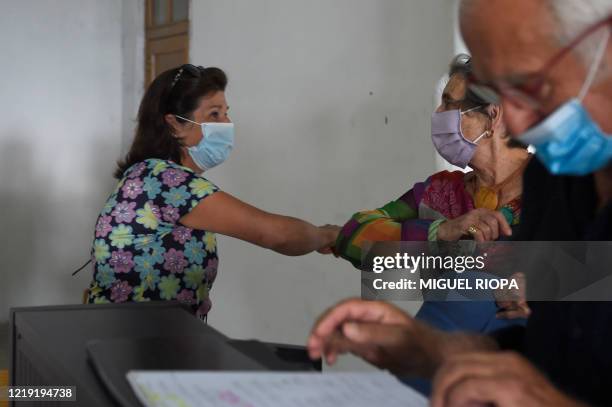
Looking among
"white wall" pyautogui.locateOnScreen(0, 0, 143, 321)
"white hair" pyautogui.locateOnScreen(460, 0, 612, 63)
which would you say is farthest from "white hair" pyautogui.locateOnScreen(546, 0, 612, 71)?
"white wall" pyautogui.locateOnScreen(0, 0, 143, 321)

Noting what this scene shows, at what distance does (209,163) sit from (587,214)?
2.01 meters

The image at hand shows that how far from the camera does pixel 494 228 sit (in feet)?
5.49

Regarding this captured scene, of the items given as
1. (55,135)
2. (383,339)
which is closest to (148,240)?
(383,339)

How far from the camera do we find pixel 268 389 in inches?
36.3

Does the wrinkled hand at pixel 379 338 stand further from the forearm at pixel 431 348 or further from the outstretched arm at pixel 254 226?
the outstretched arm at pixel 254 226

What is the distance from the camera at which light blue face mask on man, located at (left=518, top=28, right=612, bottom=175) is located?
88cm

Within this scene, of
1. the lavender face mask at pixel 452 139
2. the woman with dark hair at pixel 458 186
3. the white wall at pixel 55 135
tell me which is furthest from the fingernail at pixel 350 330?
the white wall at pixel 55 135

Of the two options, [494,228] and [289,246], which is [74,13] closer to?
[289,246]

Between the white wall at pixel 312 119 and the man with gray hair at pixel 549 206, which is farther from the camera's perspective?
the white wall at pixel 312 119

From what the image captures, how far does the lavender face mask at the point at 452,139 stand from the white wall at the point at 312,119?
68cm

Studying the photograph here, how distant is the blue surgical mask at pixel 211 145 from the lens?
2.80 metres

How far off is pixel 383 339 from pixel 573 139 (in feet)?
1.13

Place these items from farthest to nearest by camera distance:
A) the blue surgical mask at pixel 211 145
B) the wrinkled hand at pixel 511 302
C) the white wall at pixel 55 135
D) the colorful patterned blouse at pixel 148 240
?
the white wall at pixel 55 135
the blue surgical mask at pixel 211 145
the colorful patterned blouse at pixel 148 240
the wrinkled hand at pixel 511 302

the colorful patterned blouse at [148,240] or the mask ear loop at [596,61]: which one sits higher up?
the mask ear loop at [596,61]
